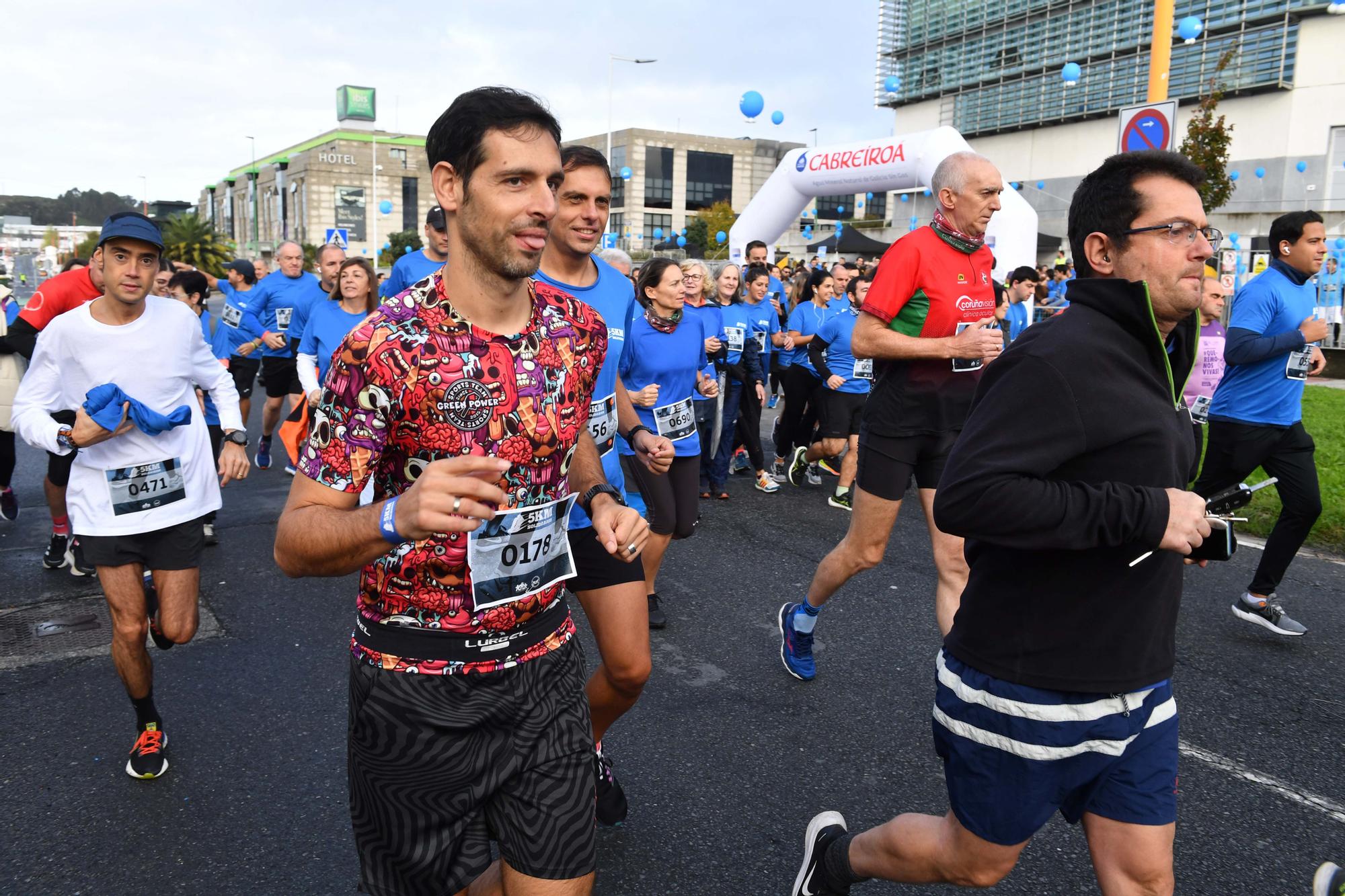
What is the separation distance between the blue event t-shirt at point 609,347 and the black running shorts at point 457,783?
1.27 m

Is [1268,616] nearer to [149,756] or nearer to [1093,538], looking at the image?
[1093,538]

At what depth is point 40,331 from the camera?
6406mm

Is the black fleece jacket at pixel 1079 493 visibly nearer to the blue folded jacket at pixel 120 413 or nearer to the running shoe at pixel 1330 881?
the running shoe at pixel 1330 881

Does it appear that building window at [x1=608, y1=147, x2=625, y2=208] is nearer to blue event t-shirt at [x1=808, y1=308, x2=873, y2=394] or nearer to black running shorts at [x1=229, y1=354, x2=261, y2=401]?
black running shorts at [x1=229, y1=354, x2=261, y2=401]

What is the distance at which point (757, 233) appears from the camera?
67.2ft

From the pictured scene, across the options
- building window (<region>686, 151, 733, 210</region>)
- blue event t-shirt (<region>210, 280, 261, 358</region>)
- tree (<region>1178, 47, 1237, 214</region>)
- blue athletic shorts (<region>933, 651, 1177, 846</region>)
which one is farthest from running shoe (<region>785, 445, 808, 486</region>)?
building window (<region>686, 151, 733, 210</region>)

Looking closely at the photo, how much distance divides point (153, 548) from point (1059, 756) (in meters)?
3.32

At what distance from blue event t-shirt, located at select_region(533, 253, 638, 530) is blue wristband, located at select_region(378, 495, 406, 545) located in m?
1.56

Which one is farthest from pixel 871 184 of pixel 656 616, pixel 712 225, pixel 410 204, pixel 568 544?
pixel 410 204

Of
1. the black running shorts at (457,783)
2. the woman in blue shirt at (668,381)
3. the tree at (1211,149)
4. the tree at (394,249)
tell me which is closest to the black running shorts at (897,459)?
the woman in blue shirt at (668,381)

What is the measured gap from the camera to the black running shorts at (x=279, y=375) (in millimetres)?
9906

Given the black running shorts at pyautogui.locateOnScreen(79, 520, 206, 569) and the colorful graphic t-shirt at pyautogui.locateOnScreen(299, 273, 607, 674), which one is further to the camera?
the black running shorts at pyautogui.locateOnScreen(79, 520, 206, 569)

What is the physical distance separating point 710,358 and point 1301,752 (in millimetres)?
5859

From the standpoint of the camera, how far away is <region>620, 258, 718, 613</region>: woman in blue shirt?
197 inches
